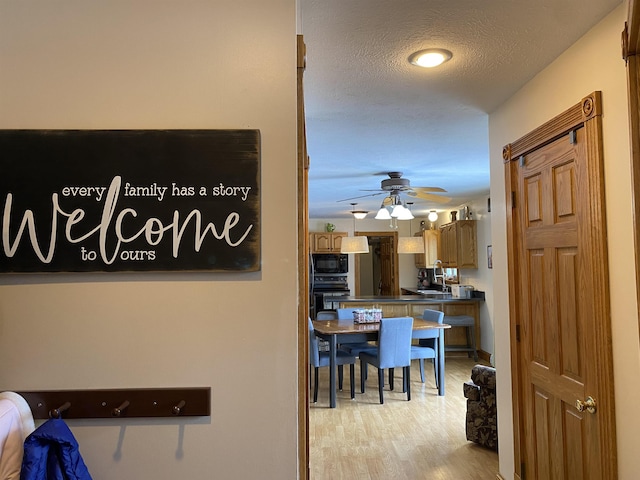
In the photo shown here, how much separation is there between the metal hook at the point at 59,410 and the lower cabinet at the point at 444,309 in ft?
18.9

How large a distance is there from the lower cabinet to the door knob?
15.6ft

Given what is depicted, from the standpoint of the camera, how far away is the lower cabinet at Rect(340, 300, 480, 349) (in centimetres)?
678

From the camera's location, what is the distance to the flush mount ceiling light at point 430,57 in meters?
2.09

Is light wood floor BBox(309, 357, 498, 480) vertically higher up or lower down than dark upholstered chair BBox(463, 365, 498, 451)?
lower down

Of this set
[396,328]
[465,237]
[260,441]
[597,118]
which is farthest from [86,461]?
[465,237]

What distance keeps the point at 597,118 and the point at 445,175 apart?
11.0ft

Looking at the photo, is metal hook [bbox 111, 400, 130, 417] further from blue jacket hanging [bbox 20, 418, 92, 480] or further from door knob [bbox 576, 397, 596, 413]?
door knob [bbox 576, 397, 596, 413]

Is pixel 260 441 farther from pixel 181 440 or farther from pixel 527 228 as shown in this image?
pixel 527 228

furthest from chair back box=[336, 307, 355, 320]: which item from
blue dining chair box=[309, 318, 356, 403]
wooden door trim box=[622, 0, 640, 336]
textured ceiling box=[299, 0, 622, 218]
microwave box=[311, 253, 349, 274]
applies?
wooden door trim box=[622, 0, 640, 336]

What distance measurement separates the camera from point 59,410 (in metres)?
1.21

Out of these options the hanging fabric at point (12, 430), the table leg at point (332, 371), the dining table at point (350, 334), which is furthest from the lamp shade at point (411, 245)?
the hanging fabric at point (12, 430)

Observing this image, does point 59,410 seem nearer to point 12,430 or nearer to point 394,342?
point 12,430

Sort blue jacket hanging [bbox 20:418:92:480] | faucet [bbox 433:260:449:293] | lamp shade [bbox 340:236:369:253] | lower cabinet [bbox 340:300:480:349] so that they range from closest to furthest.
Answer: blue jacket hanging [bbox 20:418:92:480]
lower cabinet [bbox 340:300:480:349]
lamp shade [bbox 340:236:369:253]
faucet [bbox 433:260:449:293]

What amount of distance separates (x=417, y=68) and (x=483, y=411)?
8.71 feet
